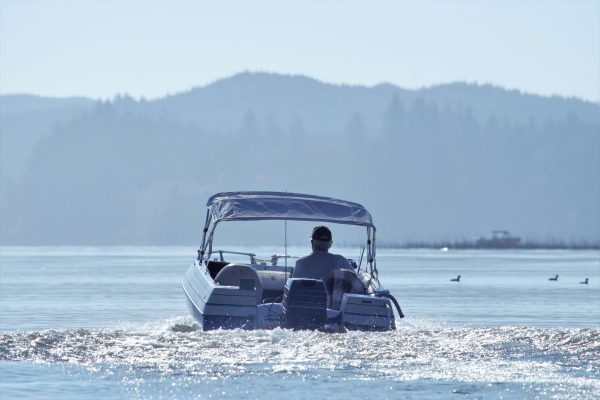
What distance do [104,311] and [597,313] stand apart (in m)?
11.9

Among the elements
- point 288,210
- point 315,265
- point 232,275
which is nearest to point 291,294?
point 315,265

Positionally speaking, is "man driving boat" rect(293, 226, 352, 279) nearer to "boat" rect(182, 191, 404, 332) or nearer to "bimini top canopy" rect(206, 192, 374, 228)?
"boat" rect(182, 191, 404, 332)

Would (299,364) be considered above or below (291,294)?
below

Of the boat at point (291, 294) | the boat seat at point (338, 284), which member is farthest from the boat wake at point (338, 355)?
the boat seat at point (338, 284)

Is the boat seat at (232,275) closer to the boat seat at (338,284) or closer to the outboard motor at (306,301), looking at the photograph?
the boat seat at (338,284)

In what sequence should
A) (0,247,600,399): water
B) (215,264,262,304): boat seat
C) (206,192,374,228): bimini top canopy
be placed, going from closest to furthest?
(0,247,600,399): water < (215,264,262,304): boat seat < (206,192,374,228): bimini top canopy

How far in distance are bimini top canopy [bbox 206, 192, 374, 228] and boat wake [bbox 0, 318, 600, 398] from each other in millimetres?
3384

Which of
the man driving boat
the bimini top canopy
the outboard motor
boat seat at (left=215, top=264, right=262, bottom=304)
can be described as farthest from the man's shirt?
the bimini top canopy

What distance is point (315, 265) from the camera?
2291cm

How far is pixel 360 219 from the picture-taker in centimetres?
2550

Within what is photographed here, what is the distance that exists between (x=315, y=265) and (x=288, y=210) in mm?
3084

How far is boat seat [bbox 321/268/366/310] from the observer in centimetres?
2294

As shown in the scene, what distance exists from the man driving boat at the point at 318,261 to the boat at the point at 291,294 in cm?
13

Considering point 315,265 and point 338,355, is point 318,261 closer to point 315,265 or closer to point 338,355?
point 315,265
